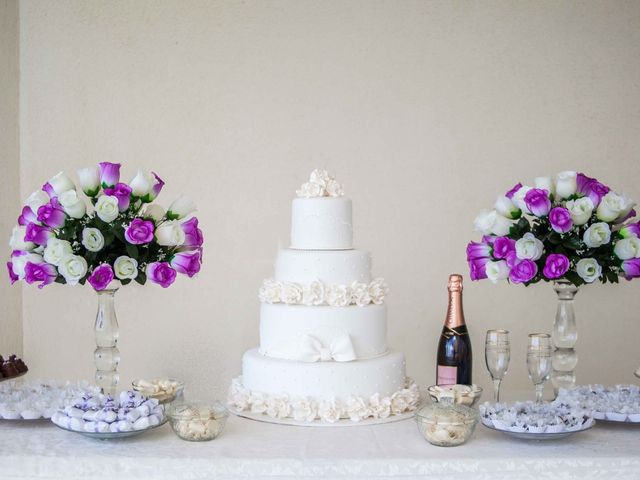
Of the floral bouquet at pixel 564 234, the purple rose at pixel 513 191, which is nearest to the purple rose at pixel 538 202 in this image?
the floral bouquet at pixel 564 234

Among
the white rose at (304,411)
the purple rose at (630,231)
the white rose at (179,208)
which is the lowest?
the white rose at (304,411)

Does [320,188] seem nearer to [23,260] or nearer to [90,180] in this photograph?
[90,180]

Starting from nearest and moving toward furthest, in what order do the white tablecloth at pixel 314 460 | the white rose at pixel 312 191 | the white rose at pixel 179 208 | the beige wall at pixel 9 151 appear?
the white tablecloth at pixel 314 460, the white rose at pixel 179 208, the white rose at pixel 312 191, the beige wall at pixel 9 151

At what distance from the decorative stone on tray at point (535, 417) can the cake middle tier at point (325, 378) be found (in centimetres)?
37

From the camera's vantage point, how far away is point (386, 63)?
3625mm

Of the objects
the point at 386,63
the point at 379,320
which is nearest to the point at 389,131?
the point at 386,63

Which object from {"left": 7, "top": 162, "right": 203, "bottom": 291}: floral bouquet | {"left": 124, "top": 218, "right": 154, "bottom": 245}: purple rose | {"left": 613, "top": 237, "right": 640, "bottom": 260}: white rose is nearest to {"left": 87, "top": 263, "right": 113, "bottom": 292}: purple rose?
{"left": 7, "top": 162, "right": 203, "bottom": 291}: floral bouquet

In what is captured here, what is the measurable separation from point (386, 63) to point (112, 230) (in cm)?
191

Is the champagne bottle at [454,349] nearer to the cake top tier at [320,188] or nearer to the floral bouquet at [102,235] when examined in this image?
the cake top tier at [320,188]

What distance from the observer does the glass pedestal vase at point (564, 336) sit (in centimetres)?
237

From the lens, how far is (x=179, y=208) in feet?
7.35

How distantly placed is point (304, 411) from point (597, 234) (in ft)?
3.28

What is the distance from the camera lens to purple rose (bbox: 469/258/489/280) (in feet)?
7.65

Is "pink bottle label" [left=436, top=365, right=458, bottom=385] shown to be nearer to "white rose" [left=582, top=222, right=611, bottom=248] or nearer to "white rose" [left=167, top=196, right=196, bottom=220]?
"white rose" [left=582, top=222, right=611, bottom=248]
